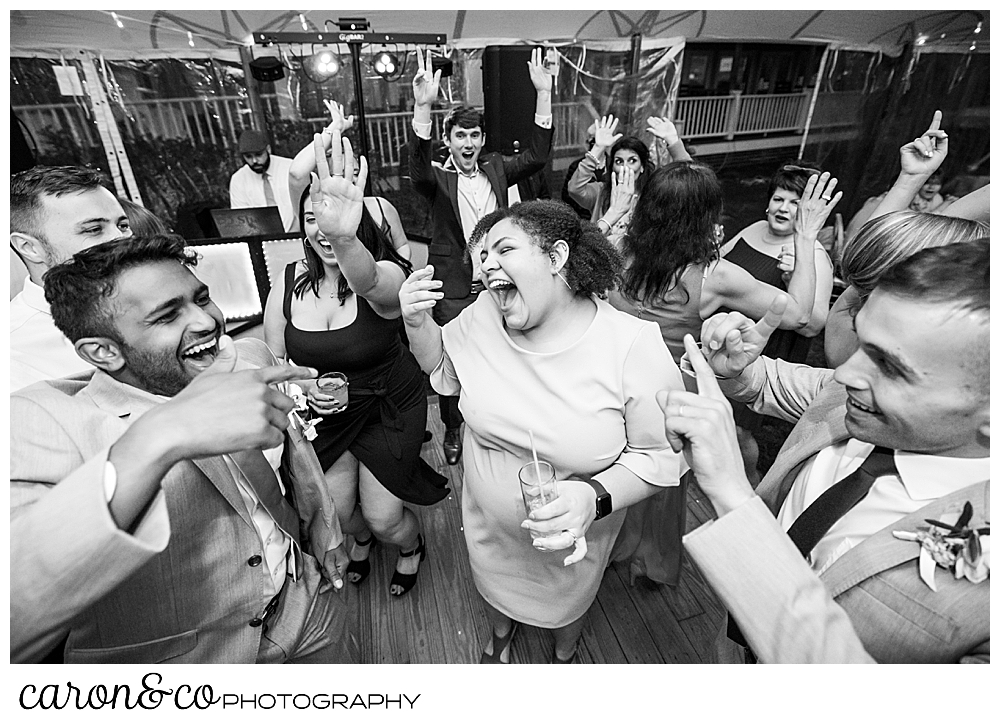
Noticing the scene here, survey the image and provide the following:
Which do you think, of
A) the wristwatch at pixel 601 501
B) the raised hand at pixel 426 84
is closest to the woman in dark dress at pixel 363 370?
the wristwatch at pixel 601 501

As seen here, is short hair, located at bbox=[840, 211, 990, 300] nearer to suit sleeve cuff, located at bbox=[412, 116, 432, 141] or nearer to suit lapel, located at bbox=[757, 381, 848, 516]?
suit lapel, located at bbox=[757, 381, 848, 516]

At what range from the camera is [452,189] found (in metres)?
3.03

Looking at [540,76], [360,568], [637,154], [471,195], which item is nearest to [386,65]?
[540,76]

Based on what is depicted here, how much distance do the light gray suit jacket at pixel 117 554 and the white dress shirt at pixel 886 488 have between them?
1.16 meters

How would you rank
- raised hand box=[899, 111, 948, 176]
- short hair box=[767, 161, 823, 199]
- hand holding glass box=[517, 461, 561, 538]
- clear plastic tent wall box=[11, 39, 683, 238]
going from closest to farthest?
hand holding glass box=[517, 461, 561, 538] → raised hand box=[899, 111, 948, 176] → short hair box=[767, 161, 823, 199] → clear plastic tent wall box=[11, 39, 683, 238]

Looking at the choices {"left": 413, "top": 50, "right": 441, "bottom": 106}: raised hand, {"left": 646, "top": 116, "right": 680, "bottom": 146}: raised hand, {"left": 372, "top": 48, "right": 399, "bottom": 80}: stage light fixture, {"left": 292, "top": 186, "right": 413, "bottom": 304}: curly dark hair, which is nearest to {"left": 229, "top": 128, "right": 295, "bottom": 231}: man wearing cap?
{"left": 372, "top": 48, "right": 399, "bottom": 80}: stage light fixture

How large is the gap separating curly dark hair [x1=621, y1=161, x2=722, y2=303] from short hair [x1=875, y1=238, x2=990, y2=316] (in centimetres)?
111

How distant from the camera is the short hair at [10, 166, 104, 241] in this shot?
1.35m

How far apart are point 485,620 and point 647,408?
3.99 ft

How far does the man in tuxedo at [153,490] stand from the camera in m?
0.76

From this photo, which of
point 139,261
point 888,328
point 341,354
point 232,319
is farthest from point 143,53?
point 888,328

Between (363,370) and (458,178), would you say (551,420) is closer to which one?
(363,370)

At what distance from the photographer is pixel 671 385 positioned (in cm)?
138

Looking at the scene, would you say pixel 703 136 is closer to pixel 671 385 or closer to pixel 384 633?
pixel 671 385
